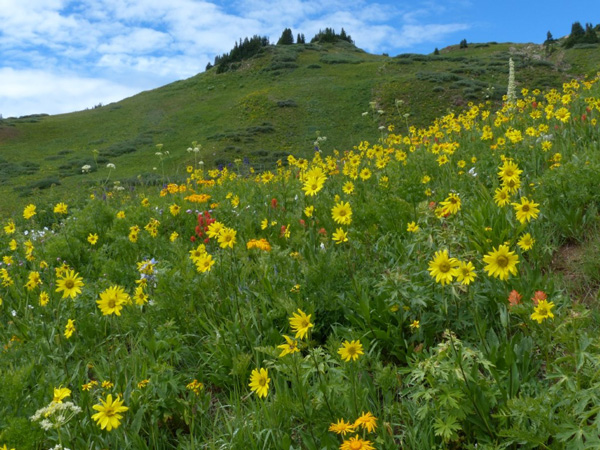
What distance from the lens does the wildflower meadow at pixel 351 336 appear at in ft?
5.85

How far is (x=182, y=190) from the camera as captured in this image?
6746 mm

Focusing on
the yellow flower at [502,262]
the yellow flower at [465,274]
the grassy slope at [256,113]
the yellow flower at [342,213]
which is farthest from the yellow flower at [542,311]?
the grassy slope at [256,113]

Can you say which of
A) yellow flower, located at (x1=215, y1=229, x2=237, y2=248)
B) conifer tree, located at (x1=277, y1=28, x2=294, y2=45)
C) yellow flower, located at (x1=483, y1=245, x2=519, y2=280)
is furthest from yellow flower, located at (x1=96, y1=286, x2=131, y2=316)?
conifer tree, located at (x1=277, y1=28, x2=294, y2=45)

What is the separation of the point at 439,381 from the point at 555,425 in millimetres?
416

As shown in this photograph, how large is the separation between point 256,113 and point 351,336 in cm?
3573

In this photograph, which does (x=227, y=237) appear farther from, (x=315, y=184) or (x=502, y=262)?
(x=502, y=262)

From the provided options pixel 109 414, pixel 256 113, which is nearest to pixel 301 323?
pixel 109 414

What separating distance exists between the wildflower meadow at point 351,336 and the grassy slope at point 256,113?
18.9 metres

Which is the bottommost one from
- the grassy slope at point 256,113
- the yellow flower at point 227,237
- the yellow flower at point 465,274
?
the yellow flower at point 465,274

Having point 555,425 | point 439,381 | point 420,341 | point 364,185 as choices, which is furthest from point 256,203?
point 555,425

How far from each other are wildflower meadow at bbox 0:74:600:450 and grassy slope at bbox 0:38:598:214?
18877 mm

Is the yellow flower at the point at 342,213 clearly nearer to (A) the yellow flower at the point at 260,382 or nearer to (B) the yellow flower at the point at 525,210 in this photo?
(B) the yellow flower at the point at 525,210

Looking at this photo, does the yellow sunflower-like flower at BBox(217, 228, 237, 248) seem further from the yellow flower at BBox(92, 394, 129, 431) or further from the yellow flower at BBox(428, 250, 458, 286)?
the yellow flower at BBox(428, 250, 458, 286)

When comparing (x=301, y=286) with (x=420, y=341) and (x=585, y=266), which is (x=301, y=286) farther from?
(x=585, y=266)
